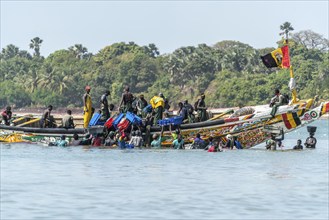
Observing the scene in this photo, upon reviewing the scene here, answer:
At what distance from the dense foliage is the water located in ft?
334

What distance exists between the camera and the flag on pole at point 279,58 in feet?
145

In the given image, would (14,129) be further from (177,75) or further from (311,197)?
(177,75)

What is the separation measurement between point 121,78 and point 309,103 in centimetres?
12709

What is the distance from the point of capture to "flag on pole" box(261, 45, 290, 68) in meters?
44.2

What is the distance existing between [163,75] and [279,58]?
12493cm

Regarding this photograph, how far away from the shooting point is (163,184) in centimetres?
3066

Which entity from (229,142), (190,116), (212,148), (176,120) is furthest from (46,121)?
(212,148)

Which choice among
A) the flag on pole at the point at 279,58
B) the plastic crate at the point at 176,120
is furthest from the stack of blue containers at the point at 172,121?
the flag on pole at the point at 279,58

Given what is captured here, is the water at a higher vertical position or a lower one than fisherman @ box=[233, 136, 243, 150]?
lower

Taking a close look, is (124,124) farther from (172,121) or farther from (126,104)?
(172,121)

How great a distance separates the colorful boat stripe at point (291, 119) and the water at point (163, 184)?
1.05 m

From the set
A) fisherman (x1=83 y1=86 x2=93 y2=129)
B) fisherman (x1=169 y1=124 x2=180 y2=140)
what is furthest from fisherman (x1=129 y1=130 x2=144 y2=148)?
fisherman (x1=83 y1=86 x2=93 y2=129)

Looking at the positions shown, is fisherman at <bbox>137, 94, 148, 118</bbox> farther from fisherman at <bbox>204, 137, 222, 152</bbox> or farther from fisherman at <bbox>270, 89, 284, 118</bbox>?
fisherman at <bbox>270, 89, 284, 118</bbox>

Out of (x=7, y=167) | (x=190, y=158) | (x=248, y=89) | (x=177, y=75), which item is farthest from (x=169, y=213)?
(x=177, y=75)
